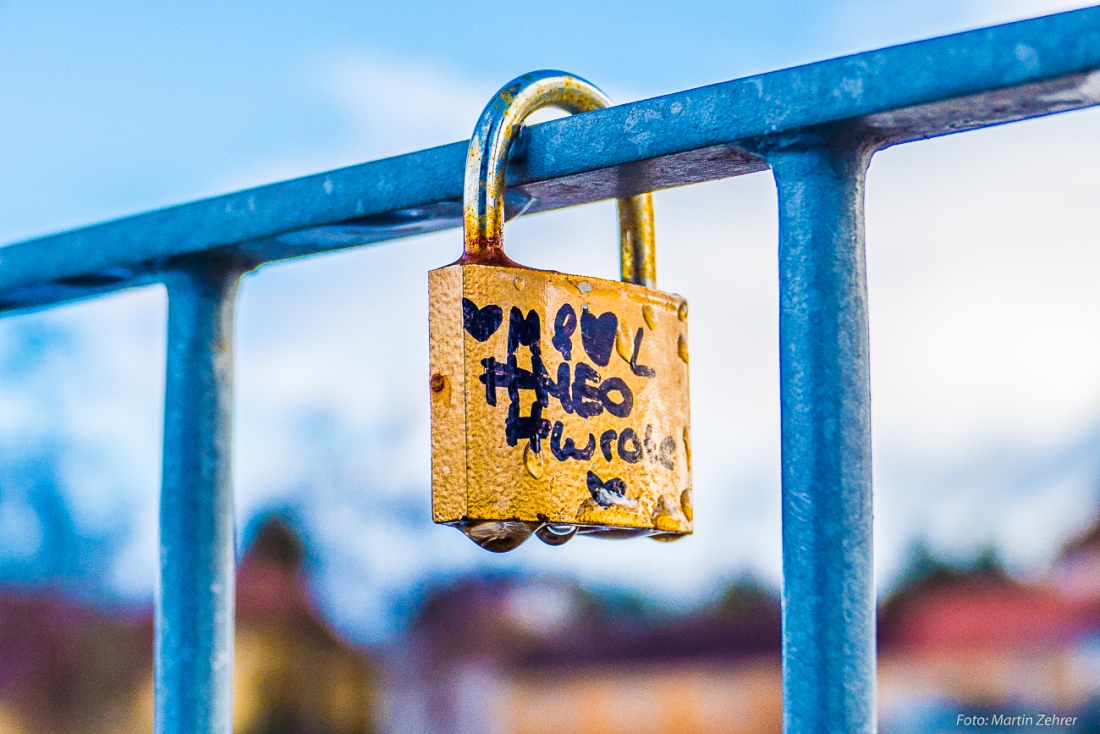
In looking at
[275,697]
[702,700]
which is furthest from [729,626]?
[275,697]

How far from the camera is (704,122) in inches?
21.7

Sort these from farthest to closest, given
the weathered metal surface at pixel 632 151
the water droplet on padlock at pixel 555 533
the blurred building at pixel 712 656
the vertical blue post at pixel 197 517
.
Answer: the blurred building at pixel 712 656 → the vertical blue post at pixel 197 517 → the water droplet on padlock at pixel 555 533 → the weathered metal surface at pixel 632 151

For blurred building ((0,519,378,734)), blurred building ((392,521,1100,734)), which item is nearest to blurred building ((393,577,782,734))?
blurred building ((392,521,1100,734))

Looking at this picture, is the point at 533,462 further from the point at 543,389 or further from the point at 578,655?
the point at 578,655

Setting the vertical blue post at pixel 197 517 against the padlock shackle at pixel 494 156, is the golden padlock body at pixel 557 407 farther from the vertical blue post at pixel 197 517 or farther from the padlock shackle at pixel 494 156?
the vertical blue post at pixel 197 517

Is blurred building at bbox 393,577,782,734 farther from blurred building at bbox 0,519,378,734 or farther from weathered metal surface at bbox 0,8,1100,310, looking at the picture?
weathered metal surface at bbox 0,8,1100,310

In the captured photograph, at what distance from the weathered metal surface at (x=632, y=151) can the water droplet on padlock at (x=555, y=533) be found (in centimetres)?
16

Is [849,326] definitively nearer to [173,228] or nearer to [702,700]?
[173,228]

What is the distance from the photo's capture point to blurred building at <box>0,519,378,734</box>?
641cm

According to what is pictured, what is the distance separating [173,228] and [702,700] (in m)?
6.24

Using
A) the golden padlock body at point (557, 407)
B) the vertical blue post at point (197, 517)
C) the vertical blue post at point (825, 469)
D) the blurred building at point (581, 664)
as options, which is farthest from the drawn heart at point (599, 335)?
the blurred building at point (581, 664)

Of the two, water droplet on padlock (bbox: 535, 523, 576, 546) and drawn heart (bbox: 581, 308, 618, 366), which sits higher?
drawn heart (bbox: 581, 308, 618, 366)

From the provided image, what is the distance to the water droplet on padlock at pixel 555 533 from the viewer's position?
23.3 inches

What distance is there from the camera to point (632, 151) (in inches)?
22.5
